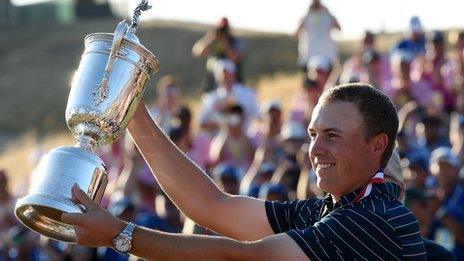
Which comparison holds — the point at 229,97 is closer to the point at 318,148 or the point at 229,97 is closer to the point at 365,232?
the point at 318,148

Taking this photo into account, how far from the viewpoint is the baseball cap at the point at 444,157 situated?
944cm

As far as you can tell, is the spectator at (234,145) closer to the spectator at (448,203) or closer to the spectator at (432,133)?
the spectator at (432,133)

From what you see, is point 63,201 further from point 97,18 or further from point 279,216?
point 97,18

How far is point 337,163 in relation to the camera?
15.0ft

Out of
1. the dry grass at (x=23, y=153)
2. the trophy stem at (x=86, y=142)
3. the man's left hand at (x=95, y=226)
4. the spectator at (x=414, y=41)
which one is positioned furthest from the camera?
the dry grass at (x=23, y=153)

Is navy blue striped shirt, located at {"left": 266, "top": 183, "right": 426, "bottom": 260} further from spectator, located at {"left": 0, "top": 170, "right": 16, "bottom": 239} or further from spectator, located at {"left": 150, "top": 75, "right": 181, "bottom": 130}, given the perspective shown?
spectator, located at {"left": 150, "top": 75, "right": 181, "bottom": 130}

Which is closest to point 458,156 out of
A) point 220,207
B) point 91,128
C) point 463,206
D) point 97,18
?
point 463,206

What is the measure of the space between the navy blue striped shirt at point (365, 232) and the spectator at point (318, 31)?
892 centimetres

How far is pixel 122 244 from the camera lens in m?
4.29

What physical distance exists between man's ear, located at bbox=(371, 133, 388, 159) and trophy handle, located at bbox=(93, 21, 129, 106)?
3.68 feet

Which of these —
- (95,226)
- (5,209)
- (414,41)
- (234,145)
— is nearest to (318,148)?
(95,226)

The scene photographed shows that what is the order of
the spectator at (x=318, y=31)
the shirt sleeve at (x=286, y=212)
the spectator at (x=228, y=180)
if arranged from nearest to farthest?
the shirt sleeve at (x=286, y=212)
the spectator at (x=228, y=180)
the spectator at (x=318, y=31)

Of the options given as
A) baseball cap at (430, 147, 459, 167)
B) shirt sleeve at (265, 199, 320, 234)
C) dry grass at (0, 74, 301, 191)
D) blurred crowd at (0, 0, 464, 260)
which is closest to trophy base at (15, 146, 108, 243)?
shirt sleeve at (265, 199, 320, 234)

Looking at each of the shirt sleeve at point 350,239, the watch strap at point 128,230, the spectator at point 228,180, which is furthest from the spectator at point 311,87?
the watch strap at point 128,230
